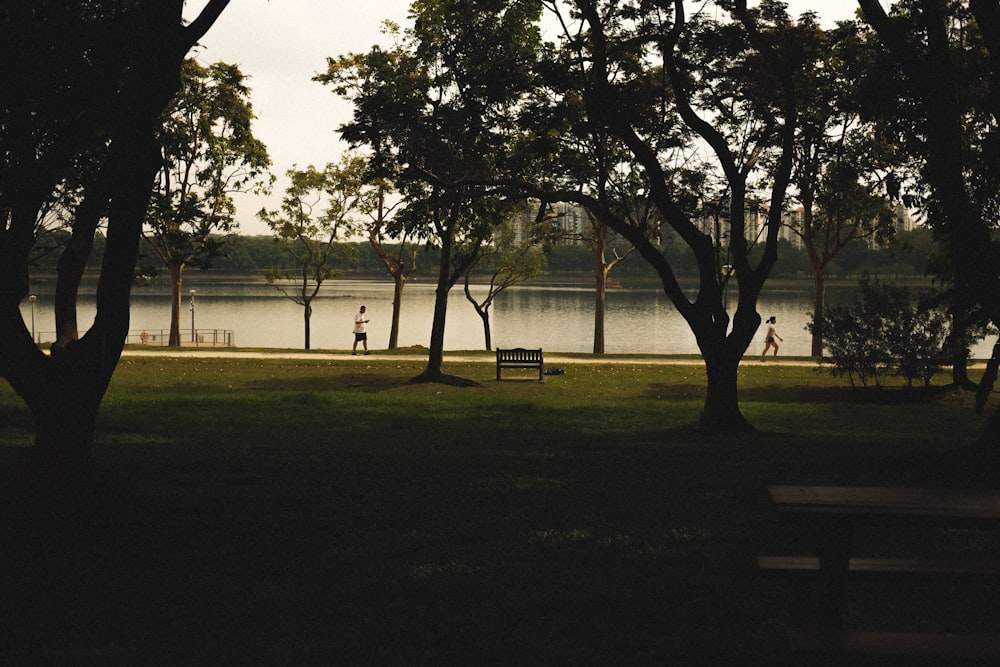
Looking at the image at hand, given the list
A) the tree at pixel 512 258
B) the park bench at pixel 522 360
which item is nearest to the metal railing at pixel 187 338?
the tree at pixel 512 258

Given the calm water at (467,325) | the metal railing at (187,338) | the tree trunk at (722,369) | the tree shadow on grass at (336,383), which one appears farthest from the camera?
the calm water at (467,325)

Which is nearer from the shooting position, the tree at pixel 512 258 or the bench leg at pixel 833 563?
the bench leg at pixel 833 563

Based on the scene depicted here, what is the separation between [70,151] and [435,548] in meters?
4.73

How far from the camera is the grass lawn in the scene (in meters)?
4.53

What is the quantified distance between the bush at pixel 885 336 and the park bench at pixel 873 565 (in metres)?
18.8

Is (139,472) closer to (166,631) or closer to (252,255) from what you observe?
(166,631)

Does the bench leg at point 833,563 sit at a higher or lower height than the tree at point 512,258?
lower

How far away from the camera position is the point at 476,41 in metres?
18.9

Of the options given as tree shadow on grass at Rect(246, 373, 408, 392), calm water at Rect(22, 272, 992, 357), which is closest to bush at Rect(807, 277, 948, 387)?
tree shadow on grass at Rect(246, 373, 408, 392)

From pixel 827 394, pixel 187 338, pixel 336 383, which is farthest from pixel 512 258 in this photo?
pixel 187 338

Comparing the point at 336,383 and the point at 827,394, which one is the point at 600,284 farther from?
the point at 336,383

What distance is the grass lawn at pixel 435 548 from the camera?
453 cm

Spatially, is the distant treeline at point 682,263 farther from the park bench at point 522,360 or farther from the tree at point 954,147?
the tree at point 954,147

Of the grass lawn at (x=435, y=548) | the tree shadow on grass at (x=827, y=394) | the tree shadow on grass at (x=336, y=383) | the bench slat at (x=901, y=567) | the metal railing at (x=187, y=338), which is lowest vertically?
the metal railing at (x=187, y=338)
